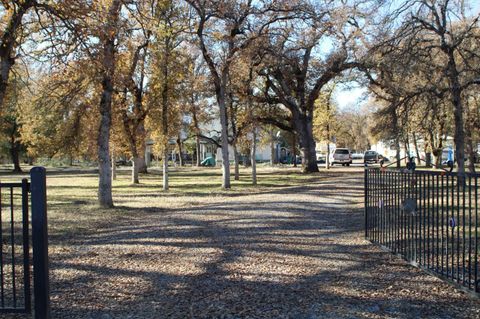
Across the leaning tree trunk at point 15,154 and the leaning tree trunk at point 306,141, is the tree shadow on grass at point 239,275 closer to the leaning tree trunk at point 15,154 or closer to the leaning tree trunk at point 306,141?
the leaning tree trunk at point 306,141

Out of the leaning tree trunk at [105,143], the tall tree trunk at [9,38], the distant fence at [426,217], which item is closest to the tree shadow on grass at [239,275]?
the distant fence at [426,217]

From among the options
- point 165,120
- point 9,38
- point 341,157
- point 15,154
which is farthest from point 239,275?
point 15,154

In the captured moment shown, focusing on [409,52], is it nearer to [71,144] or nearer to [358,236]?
[358,236]

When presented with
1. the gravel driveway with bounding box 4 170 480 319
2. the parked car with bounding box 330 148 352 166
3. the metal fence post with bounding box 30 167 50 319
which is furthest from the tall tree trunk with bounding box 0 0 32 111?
the parked car with bounding box 330 148 352 166

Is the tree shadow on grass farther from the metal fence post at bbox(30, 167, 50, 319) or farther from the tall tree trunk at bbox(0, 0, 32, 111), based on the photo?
the tall tree trunk at bbox(0, 0, 32, 111)

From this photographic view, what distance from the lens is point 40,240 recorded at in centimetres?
468

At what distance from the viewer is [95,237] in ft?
34.4

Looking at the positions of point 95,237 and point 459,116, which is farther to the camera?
point 459,116

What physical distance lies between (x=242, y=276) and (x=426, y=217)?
111 inches

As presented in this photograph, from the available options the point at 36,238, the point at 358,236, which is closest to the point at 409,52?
the point at 358,236

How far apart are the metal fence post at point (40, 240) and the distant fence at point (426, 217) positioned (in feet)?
14.8

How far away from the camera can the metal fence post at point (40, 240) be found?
4609 mm

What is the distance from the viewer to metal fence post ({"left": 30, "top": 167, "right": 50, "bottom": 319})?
4.61m

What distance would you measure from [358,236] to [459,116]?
1133 cm
